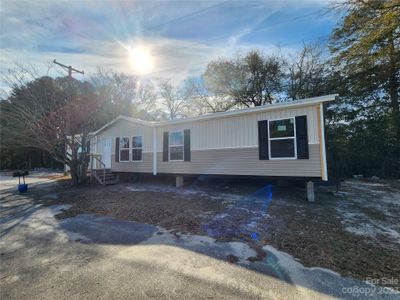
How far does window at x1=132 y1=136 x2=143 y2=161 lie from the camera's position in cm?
1128

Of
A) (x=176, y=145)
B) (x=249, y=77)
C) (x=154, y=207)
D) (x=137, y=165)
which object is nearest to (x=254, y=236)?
(x=154, y=207)

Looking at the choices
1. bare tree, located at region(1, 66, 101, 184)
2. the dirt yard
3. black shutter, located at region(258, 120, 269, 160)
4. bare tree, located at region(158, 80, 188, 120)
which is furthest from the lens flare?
bare tree, located at region(158, 80, 188, 120)

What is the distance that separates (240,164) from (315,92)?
10503 millimetres

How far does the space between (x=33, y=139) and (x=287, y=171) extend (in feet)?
38.1

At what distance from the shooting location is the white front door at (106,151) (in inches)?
496

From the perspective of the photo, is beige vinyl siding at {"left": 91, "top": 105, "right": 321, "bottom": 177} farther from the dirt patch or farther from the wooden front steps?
the wooden front steps

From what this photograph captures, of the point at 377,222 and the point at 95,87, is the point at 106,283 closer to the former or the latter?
the point at 377,222

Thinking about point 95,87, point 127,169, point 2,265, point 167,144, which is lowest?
point 2,265

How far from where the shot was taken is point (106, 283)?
2.80 meters

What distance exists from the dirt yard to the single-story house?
112 centimetres

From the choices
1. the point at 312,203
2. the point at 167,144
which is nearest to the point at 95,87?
the point at 167,144

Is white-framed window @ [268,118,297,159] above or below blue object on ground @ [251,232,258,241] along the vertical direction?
above

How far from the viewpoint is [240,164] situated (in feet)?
26.7

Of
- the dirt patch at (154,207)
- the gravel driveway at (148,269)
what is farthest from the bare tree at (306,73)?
the gravel driveway at (148,269)
